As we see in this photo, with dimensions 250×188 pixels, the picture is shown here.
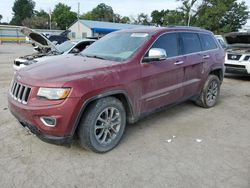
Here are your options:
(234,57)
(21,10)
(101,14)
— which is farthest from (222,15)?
(21,10)

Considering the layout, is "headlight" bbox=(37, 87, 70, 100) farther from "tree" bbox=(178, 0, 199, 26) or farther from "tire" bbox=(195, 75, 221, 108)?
"tree" bbox=(178, 0, 199, 26)

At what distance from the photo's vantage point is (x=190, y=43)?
4898 millimetres

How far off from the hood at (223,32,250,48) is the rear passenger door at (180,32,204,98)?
16.8 feet

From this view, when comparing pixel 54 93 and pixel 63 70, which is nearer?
pixel 54 93

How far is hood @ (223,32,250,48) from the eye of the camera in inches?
366

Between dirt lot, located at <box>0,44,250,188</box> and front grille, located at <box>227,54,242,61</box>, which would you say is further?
front grille, located at <box>227,54,242,61</box>

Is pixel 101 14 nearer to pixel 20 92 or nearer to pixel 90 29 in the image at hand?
pixel 90 29

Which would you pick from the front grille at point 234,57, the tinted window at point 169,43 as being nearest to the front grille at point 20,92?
the tinted window at point 169,43

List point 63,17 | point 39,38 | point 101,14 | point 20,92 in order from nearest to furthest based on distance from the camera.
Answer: point 20,92 < point 39,38 < point 63,17 < point 101,14

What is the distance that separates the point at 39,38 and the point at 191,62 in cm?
597

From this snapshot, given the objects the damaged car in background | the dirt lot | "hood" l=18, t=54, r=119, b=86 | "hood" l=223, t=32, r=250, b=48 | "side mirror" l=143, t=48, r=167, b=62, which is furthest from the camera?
"hood" l=223, t=32, r=250, b=48

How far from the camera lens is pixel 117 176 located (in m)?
3.00

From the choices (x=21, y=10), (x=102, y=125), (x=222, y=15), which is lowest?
(x=102, y=125)

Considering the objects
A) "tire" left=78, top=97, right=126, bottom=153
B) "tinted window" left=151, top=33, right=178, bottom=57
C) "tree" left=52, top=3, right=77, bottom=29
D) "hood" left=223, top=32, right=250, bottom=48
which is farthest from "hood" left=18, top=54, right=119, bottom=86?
"tree" left=52, top=3, right=77, bottom=29
